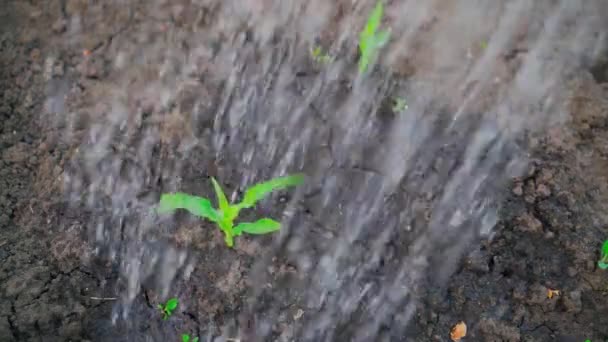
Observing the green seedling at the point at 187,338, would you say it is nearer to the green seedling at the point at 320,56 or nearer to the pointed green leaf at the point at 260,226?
the pointed green leaf at the point at 260,226

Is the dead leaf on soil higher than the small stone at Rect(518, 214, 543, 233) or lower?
lower

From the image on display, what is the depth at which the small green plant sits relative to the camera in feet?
6.70

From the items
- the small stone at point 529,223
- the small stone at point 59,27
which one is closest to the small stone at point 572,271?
the small stone at point 529,223

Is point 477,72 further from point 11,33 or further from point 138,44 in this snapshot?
point 11,33

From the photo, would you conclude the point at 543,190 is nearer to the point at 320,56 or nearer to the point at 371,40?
the point at 371,40

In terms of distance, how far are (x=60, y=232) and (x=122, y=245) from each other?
23cm

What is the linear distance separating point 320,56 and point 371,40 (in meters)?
0.23

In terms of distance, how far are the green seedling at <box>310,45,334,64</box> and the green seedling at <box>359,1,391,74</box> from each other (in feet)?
0.43

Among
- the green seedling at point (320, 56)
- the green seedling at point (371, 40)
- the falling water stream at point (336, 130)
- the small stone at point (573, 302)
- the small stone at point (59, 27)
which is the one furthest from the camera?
the small stone at point (59, 27)

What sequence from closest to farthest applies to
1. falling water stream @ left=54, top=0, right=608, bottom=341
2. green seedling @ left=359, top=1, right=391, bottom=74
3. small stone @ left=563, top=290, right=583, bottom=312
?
1. small stone @ left=563, top=290, right=583, bottom=312
2. falling water stream @ left=54, top=0, right=608, bottom=341
3. green seedling @ left=359, top=1, right=391, bottom=74

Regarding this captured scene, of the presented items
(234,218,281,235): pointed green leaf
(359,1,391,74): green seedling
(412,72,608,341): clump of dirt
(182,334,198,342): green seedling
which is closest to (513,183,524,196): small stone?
(412,72,608,341): clump of dirt

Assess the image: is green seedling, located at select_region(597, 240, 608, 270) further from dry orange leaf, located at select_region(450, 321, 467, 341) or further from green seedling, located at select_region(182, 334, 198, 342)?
green seedling, located at select_region(182, 334, 198, 342)

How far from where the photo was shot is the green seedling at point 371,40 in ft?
7.63

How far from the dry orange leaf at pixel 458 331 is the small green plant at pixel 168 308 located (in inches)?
37.4
